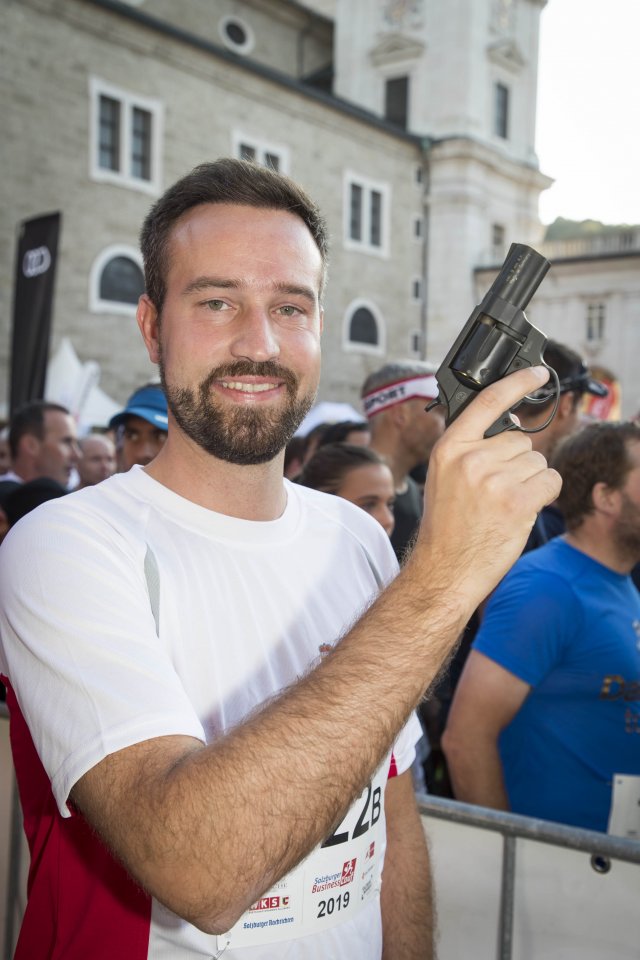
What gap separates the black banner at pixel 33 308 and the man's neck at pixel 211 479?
22.0ft

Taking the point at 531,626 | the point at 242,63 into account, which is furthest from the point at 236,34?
the point at 531,626

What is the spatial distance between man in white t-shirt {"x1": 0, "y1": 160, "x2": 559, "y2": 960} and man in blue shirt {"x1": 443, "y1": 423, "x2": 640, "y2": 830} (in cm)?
99

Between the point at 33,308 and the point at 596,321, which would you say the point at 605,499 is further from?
the point at 596,321

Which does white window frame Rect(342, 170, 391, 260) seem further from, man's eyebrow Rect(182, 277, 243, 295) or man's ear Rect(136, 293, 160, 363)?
man's eyebrow Rect(182, 277, 243, 295)

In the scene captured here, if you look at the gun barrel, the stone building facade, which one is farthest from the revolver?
the stone building facade

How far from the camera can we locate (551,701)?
288 centimetres

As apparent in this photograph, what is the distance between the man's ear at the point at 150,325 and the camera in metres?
1.79

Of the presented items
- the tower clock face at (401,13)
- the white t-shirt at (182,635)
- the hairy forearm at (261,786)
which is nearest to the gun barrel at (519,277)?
the hairy forearm at (261,786)

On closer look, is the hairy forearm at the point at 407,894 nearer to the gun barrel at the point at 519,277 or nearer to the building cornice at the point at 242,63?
the gun barrel at the point at 519,277

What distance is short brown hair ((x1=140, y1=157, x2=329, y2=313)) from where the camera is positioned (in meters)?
1.71

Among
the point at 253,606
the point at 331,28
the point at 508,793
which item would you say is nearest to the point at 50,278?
the point at 508,793

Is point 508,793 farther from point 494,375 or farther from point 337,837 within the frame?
point 494,375

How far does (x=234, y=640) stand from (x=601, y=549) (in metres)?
1.91

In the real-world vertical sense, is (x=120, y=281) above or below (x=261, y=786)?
above
